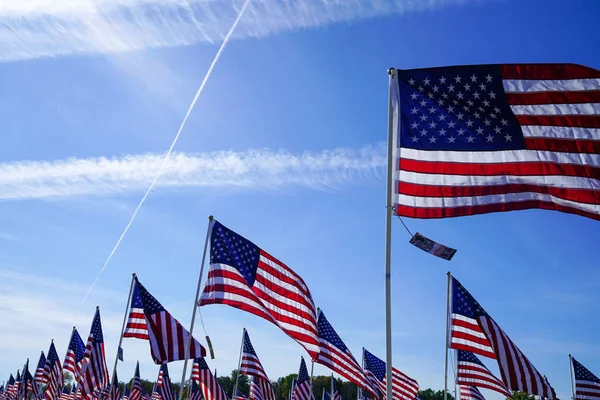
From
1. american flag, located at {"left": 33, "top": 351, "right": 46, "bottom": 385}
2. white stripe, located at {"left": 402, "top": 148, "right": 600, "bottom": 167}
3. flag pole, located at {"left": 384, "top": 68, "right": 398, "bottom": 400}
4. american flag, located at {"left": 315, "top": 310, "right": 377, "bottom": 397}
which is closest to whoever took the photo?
flag pole, located at {"left": 384, "top": 68, "right": 398, "bottom": 400}

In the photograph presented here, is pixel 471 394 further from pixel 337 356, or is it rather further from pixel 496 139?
pixel 496 139

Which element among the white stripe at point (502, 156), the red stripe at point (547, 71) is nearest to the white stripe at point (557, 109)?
the red stripe at point (547, 71)

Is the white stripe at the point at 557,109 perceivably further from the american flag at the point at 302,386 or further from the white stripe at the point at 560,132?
the american flag at the point at 302,386

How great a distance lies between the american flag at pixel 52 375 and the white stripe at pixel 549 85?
37371 millimetres

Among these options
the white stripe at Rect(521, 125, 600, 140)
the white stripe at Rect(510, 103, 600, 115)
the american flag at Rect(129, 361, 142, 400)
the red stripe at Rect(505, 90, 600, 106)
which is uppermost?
the red stripe at Rect(505, 90, 600, 106)

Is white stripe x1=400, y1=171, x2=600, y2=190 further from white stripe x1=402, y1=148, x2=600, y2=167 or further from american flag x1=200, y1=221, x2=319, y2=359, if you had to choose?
american flag x1=200, y1=221, x2=319, y2=359

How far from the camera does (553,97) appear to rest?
987 centimetres

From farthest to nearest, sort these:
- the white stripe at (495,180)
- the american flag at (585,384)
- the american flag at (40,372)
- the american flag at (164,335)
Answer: the american flag at (40,372)
the american flag at (585,384)
the american flag at (164,335)
the white stripe at (495,180)

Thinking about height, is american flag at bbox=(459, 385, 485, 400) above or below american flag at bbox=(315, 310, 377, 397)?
below

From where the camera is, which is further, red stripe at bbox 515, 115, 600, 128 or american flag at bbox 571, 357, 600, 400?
american flag at bbox 571, 357, 600, 400

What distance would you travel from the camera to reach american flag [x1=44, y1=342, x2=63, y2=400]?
3862 cm

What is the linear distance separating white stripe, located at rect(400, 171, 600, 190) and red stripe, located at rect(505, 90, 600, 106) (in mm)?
1334

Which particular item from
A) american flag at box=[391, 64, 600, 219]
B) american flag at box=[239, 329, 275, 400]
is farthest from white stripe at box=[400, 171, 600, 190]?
american flag at box=[239, 329, 275, 400]

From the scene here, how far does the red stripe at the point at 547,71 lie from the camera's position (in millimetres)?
9766
